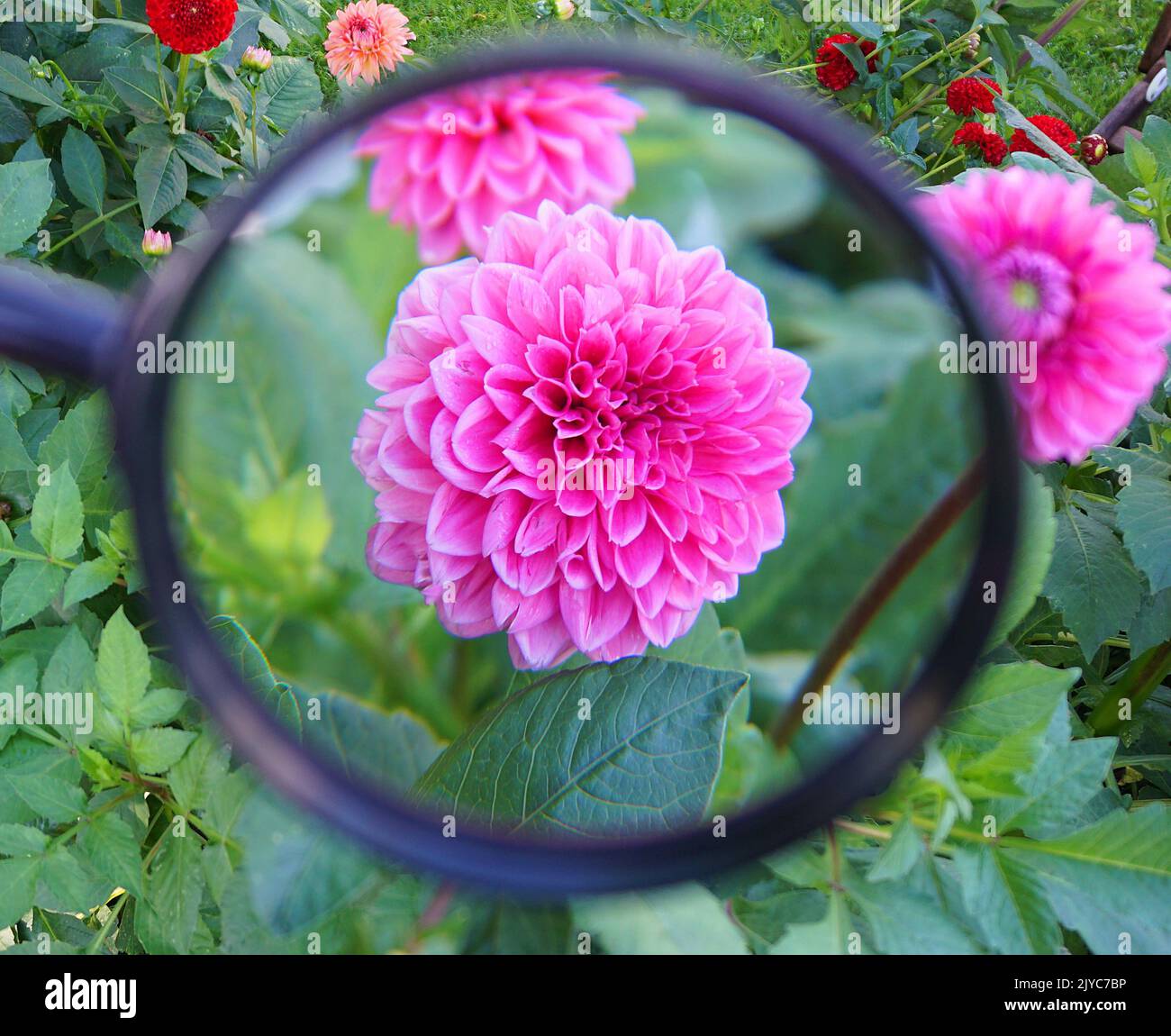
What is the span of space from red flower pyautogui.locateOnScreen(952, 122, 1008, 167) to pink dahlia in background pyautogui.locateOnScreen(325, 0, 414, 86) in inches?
20.5

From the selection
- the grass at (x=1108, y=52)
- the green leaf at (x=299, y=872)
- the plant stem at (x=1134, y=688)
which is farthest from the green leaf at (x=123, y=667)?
the grass at (x=1108, y=52)

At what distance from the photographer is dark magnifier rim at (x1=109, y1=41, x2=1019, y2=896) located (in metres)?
0.30

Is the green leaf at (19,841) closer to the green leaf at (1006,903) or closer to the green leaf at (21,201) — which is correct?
the green leaf at (21,201)

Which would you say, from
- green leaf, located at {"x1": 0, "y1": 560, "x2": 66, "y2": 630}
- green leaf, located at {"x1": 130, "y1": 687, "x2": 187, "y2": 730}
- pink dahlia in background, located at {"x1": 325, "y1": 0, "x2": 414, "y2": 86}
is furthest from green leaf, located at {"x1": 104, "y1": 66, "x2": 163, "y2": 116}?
green leaf, located at {"x1": 130, "y1": 687, "x2": 187, "y2": 730}

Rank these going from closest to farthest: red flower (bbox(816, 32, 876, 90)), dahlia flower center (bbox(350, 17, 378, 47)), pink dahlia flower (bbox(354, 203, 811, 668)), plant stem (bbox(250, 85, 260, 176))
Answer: pink dahlia flower (bbox(354, 203, 811, 668)) → plant stem (bbox(250, 85, 260, 176)) → dahlia flower center (bbox(350, 17, 378, 47)) → red flower (bbox(816, 32, 876, 90))

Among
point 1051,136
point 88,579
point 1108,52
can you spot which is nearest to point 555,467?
point 88,579

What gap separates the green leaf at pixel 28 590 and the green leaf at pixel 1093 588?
0.60m

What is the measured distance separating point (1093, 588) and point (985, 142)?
45 cm

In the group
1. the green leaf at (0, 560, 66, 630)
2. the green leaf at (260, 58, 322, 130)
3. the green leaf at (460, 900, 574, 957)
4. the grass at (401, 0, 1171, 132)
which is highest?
the grass at (401, 0, 1171, 132)

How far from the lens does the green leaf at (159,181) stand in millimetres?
786

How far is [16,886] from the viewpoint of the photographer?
518 mm

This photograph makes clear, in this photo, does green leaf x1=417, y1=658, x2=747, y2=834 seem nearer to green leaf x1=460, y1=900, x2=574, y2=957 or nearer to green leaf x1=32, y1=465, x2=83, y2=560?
green leaf x1=460, y1=900, x2=574, y2=957

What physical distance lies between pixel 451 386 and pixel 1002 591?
0.21 m
